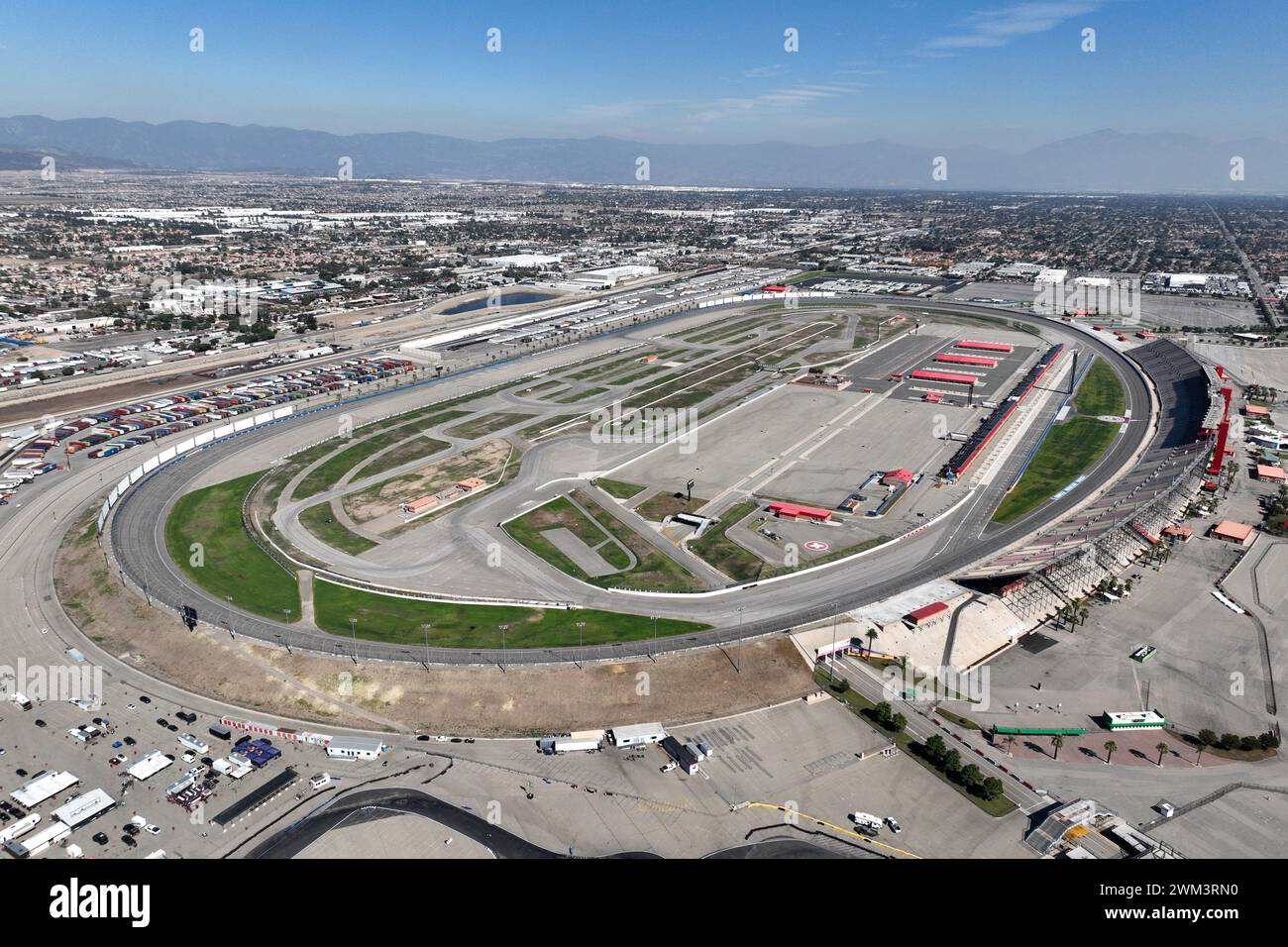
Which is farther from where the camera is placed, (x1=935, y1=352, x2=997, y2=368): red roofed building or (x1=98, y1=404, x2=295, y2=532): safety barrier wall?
(x1=935, y1=352, x2=997, y2=368): red roofed building

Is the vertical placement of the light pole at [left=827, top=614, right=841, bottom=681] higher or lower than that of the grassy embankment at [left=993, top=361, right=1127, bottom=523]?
lower

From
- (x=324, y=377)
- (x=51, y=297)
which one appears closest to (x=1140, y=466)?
(x=324, y=377)

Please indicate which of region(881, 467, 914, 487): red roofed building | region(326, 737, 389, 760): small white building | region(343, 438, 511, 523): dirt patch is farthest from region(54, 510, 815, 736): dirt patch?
region(881, 467, 914, 487): red roofed building

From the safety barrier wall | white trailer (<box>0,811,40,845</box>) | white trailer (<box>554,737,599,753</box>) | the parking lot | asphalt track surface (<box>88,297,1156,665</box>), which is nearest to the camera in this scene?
white trailer (<box>0,811,40,845</box>)

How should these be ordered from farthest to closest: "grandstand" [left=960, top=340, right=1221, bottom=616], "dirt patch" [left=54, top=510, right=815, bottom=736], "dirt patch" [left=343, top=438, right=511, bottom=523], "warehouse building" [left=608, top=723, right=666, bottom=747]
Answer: "dirt patch" [left=343, top=438, right=511, bottom=523], "grandstand" [left=960, top=340, right=1221, bottom=616], "dirt patch" [left=54, top=510, right=815, bottom=736], "warehouse building" [left=608, top=723, right=666, bottom=747]

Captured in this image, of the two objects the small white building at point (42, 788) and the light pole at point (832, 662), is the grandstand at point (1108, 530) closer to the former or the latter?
the light pole at point (832, 662)

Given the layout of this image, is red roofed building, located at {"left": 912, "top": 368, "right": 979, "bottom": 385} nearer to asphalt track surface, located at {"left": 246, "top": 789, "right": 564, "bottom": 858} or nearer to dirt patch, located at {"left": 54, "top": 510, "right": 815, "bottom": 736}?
dirt patch, located at {"left": 54, "top": 510, "right": 815, "bottom": 736}

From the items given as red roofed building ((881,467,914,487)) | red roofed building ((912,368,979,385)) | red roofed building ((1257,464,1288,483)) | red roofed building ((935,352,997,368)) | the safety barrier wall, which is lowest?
red roofed building ((1257,464,1288,483))

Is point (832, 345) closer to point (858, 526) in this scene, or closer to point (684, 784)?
point (858, 526)
